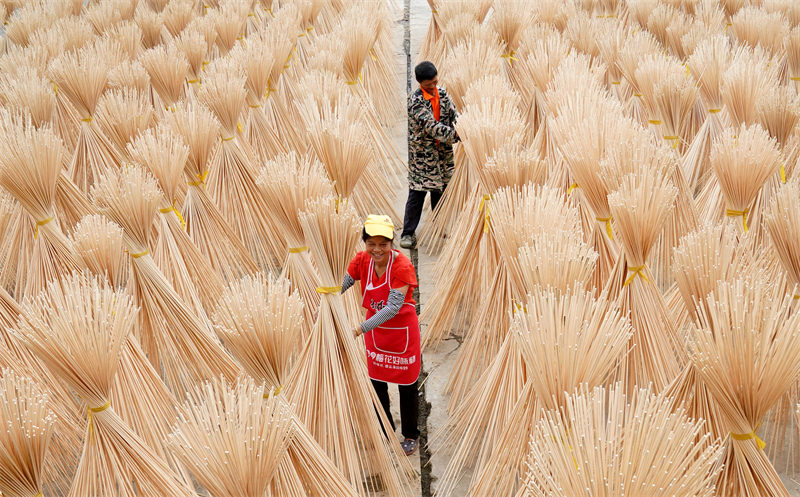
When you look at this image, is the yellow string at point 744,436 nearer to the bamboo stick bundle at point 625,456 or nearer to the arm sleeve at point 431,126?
the bamboo stick bundle at point 625,456

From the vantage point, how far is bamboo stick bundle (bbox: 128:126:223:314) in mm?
2830

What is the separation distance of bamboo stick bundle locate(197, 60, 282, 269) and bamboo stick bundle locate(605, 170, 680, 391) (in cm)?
178

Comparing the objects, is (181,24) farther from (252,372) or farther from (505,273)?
(252,372)

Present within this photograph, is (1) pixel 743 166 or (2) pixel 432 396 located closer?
(1) pixel 743 166

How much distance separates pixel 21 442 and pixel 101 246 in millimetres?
999

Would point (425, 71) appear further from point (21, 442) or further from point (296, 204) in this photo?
→ point (21, 442)

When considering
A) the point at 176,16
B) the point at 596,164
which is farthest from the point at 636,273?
the point at 176,16

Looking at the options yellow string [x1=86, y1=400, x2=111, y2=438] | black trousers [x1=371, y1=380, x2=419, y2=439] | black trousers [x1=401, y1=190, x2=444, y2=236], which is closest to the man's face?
black trousers [x1=401, y1=190, x2=444, y2=236]

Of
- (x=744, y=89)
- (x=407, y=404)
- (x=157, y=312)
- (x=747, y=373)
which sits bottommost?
(x=407, y=404)

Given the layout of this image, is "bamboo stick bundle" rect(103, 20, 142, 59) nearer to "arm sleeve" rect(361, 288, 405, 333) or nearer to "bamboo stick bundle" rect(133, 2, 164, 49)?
"bamboo stick bundle" rect(133, 2, 164, 49)

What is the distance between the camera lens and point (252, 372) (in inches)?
74.0

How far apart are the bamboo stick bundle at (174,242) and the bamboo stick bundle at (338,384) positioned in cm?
78

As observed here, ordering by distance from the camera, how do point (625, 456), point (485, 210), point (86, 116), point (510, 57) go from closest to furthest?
point (625, 456), point (485, 210), point (86, 116), point (510, 57)

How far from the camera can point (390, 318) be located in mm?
2309
